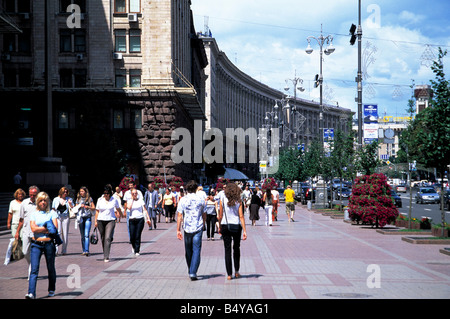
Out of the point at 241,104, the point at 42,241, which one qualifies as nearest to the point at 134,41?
the point at 42,241

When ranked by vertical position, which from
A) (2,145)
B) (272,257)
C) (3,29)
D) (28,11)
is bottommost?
(272,257)

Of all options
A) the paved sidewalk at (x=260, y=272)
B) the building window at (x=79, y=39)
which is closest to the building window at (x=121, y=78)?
the building window at (x=79, y=39)

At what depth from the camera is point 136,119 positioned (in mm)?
46875

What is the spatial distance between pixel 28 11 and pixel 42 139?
347 inches

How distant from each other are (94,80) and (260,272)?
35.8 m

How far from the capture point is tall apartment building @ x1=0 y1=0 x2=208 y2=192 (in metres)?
46.2

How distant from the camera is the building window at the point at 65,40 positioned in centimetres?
4769

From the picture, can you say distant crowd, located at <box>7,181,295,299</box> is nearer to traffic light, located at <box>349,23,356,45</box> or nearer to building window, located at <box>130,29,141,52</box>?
traffic light, located at <box>349,23,356,45</box>

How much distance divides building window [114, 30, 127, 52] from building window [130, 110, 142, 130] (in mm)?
4419

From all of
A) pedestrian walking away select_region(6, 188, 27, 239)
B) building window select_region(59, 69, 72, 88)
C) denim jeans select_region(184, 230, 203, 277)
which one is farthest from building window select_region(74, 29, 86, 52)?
denim jeans select_region(184, 230, 203, 277)

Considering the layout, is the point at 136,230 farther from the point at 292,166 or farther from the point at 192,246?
the point at 292,166

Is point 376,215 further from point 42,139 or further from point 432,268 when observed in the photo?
point 42,139
